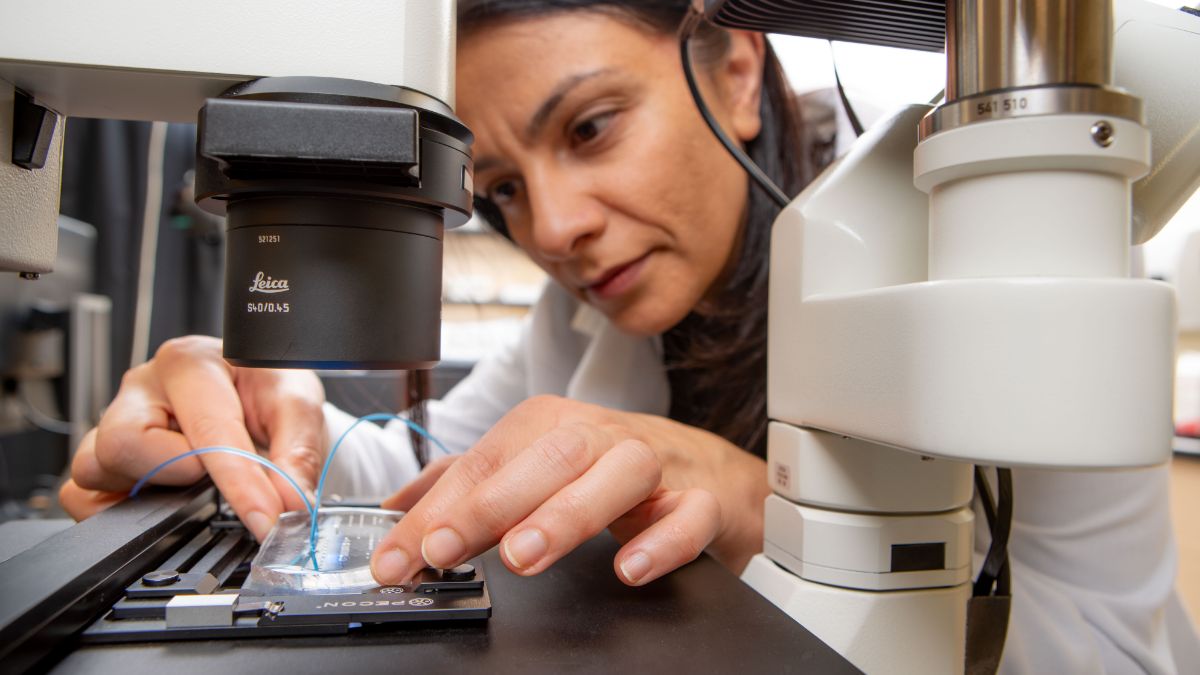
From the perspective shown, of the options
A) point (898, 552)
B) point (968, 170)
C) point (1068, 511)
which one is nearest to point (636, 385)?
point (1068, 511)

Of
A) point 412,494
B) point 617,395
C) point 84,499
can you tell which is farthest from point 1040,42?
point 617,395

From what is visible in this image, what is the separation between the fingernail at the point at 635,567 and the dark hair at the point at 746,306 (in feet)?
1.79

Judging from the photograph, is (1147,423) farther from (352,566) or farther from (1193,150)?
(352,566)

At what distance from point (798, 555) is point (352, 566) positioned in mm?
244

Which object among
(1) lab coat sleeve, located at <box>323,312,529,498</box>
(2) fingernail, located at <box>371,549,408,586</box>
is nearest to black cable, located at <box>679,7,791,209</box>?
(2) fingernail, located at <box>371,549,408,586</box>

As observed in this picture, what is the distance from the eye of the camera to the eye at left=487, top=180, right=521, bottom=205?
0.85 metres

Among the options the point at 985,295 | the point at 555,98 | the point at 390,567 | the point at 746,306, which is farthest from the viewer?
the point at 746,306

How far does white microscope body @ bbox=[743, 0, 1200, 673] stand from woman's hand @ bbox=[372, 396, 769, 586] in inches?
3.4

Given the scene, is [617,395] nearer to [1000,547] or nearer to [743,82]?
[743,82]

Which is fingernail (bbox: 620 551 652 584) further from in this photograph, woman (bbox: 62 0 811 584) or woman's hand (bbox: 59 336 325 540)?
woman's hand (bbox: 59 336 325 540)

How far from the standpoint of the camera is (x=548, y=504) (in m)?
0.40

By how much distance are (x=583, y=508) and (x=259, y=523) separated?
0.23 meters

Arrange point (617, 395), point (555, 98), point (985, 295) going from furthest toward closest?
point (617, 395) → point (555, 98) → point (985, 295)

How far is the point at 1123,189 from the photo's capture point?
0.90 ft
